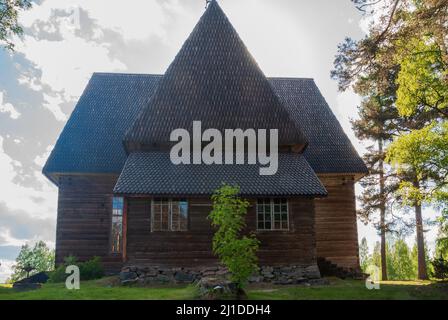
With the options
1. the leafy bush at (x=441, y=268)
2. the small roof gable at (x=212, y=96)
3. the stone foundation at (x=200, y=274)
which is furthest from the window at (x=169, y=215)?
the leafy bush at (x=441, y=268)

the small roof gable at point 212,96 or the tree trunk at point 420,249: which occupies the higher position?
the small roof gable at point 212,96

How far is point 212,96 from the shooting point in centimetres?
2216

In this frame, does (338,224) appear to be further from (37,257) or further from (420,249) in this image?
(37,257)

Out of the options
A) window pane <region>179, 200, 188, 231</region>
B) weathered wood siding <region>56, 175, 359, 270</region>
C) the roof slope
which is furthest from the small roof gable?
weathered wood siding <region>56, 175, 359, 270</region>

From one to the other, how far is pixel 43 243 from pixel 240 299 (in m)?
79.6

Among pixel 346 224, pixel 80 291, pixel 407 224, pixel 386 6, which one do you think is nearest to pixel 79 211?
pixel 80 291

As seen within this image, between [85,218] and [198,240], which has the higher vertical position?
[85,218]

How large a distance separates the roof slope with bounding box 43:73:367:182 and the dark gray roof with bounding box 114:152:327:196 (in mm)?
3640

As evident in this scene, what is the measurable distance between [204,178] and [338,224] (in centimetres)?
914

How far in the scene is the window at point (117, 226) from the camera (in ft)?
76.4

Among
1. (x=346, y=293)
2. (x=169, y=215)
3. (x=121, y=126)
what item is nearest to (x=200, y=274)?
(x=169, y=215)

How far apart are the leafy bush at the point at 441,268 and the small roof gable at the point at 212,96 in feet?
35.6

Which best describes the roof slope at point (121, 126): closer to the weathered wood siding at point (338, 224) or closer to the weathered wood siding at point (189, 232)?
the weathered wood siding at point (189, 232)

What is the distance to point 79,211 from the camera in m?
23.4
